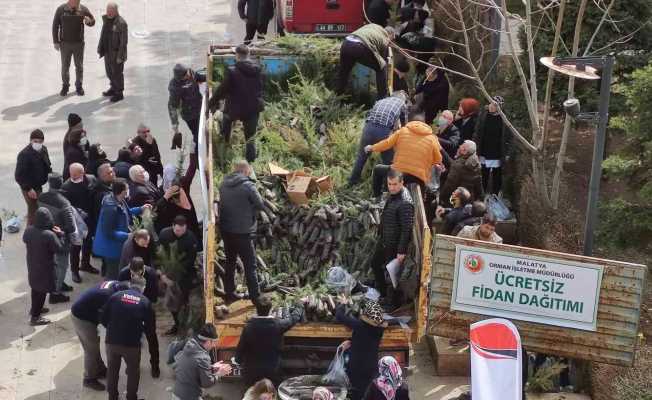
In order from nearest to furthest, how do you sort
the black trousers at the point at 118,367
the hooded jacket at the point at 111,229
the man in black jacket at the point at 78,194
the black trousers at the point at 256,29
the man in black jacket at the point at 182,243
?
the black trousers at the point at 118,367
the man in black jacket at the point at 182,243
the hooded jacket at the point at 111,229
the man in black jacket at the point at 78,194
the black trousers at the point at 256,29

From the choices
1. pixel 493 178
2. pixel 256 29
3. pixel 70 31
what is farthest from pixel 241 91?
pixel 256 29

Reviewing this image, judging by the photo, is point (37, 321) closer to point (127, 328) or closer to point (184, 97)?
point (127, 328)

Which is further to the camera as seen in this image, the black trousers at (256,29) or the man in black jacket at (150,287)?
the black trousers at (256,29)

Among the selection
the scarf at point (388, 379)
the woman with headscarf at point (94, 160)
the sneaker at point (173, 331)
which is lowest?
the sneaker at point (173, 331)

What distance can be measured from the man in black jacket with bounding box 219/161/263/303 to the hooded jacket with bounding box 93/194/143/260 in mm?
1698

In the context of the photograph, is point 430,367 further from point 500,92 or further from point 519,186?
point 500,92

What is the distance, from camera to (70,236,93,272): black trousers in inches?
507

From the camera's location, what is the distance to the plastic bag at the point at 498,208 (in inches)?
522

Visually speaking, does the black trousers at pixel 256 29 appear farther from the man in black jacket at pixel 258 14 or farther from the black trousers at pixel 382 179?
the black trousers at pixel 382 179

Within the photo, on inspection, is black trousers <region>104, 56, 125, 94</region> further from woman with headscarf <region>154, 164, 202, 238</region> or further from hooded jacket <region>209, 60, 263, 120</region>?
woman with headscarf <region>154, 164, 202, 238</region>

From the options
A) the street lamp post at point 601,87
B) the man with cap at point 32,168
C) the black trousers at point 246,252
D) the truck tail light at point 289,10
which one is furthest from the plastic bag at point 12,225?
the street lamp post at point 601,87

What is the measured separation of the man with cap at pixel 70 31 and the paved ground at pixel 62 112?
0.68m

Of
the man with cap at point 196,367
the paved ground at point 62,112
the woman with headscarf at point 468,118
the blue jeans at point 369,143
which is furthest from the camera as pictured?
the woman with headscarf at point 468,118

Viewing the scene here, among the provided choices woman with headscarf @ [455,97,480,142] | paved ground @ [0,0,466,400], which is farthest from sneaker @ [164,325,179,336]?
woman with headscarf @ [455,97,480,142]
